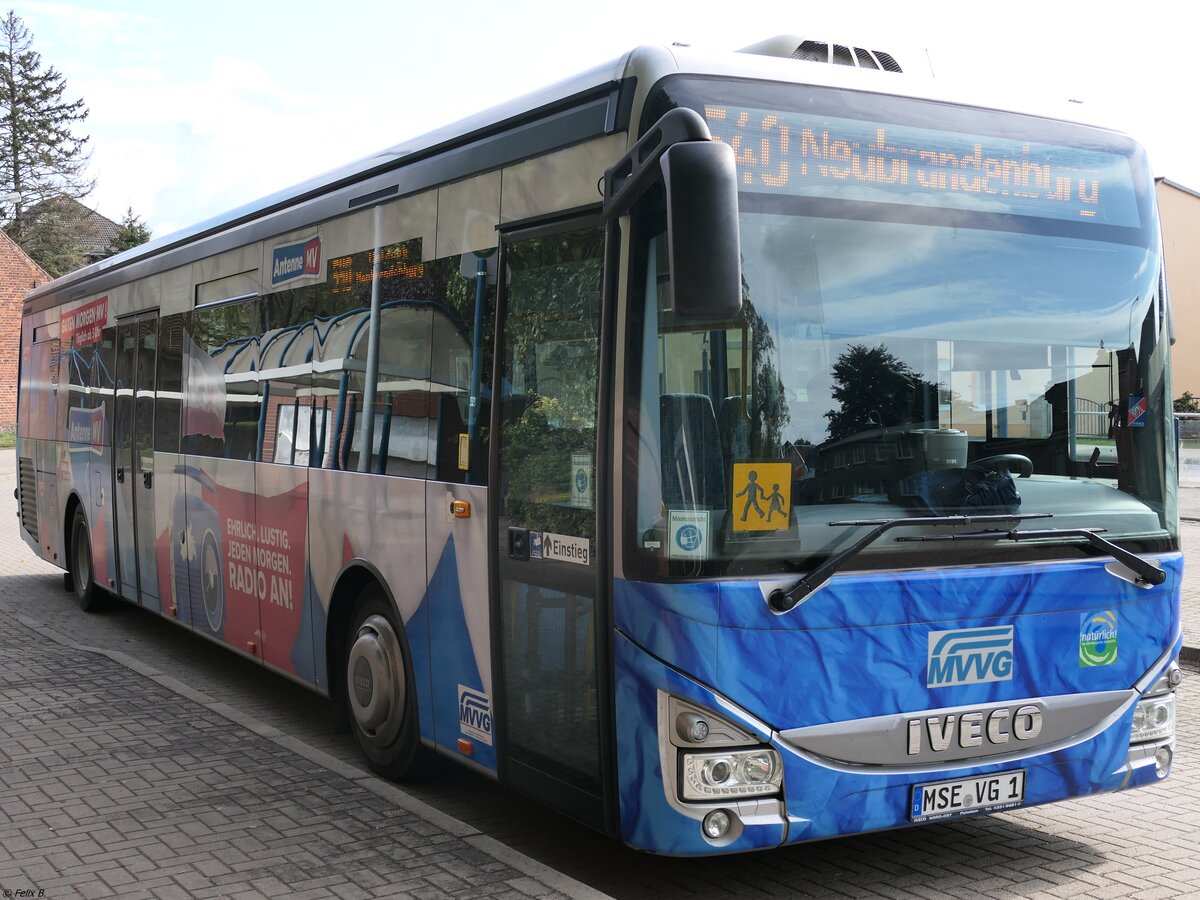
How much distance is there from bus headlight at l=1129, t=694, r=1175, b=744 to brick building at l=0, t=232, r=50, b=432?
59.6 metres

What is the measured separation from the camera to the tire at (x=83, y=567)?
1238 cm

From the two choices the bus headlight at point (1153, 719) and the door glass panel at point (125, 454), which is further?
the door glass panel at point (125, 454)

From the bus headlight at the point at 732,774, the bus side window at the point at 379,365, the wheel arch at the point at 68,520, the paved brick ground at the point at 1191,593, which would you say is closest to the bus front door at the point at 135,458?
the wheel arch at the point at 68,520

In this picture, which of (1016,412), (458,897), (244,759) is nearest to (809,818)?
(458,897)

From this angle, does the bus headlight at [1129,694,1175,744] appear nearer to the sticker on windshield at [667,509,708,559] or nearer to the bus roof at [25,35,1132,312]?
the sticker on windshield at [667,509,708,559]

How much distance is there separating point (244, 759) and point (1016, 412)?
4.28 m

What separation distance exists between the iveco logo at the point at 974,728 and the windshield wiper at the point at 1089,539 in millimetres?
619

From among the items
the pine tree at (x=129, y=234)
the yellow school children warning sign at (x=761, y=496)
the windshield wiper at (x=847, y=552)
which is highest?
the pine tree at (x=129, y=234)

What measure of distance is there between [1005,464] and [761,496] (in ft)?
3.32

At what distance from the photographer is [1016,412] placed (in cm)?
477

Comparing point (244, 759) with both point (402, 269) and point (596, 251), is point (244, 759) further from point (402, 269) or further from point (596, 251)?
point (596, 251)

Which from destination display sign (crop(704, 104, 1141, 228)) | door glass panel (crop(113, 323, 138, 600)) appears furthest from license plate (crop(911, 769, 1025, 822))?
door glass panel (crop(113, 323, 138, 600))

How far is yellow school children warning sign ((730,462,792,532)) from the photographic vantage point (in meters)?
4.34

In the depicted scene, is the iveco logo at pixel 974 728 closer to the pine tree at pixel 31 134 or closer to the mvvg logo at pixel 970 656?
the mvvg logo at pixel 970 656
